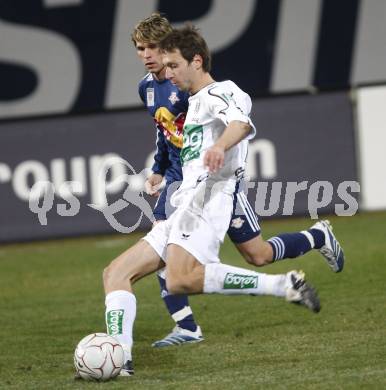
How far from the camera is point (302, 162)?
48.9 ft

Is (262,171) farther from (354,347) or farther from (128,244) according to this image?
(354,347)

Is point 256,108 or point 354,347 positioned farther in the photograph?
point 256,108

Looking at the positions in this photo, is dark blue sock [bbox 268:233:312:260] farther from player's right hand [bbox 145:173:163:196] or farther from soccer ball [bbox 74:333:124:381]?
soccer ball [bbox 74:333:124:381]

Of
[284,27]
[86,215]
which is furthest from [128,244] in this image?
[284,27]

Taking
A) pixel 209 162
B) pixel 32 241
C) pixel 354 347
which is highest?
pixel 209 162

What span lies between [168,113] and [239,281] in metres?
1.72

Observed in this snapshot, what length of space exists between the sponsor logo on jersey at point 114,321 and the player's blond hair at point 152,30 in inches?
71.6

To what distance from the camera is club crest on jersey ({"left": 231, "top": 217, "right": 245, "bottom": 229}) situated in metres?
6.94

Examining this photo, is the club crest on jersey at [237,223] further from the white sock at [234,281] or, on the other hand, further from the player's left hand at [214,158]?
the player's left hand at [214,158]

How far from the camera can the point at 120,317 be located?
647cm

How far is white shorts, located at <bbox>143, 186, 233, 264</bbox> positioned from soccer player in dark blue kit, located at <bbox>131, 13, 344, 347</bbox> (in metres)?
0.37

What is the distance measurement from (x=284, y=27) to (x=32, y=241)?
4.56 m

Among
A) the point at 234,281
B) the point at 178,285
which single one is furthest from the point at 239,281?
the point at 178,285

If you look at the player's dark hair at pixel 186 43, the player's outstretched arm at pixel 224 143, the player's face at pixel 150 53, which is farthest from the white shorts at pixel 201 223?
the player's face at pixel 150 53
